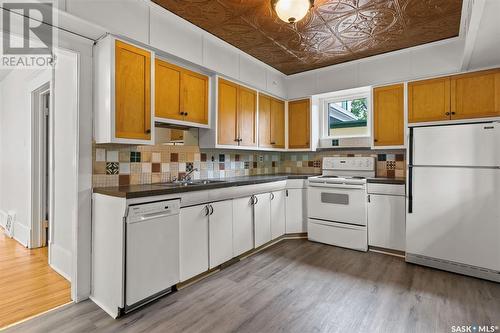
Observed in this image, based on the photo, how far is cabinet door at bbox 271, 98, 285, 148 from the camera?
163 inches

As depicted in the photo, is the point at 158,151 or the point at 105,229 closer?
the point at 105,229

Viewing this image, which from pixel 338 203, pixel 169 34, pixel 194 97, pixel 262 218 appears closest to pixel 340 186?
pixel 338 203

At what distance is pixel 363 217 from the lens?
3.35 meters

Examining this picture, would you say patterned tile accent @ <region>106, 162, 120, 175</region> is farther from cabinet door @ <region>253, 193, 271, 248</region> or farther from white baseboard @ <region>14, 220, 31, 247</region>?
white baseboard @ <region>14, 220, 31, 247</region>

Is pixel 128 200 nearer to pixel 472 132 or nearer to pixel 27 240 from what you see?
pixel 27 240

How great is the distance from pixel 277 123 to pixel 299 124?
373 millimetres

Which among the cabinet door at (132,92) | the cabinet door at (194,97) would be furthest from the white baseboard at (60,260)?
the cabinet door at (194,97)

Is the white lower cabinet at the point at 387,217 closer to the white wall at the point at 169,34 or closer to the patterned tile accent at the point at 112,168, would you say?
the white wall at the point at 169,34

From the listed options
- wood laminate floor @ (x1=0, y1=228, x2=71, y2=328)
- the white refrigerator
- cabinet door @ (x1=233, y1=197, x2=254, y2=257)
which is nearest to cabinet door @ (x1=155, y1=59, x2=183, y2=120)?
cabinet door @ (x1=233, y1=197, x2=254, y2=257)

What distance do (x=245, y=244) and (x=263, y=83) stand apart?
90.2 inches

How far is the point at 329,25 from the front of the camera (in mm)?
2691

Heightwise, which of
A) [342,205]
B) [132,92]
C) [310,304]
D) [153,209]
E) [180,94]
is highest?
[180,94]

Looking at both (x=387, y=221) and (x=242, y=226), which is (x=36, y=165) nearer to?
(x=242, y=226)

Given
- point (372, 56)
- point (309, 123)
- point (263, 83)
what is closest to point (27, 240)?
point (263, 83)
